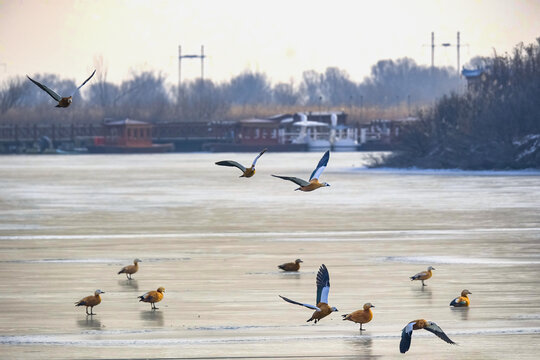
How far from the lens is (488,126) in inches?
2736

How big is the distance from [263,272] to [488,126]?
49.3 meters

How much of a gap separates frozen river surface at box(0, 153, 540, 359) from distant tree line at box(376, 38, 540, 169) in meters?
21.4

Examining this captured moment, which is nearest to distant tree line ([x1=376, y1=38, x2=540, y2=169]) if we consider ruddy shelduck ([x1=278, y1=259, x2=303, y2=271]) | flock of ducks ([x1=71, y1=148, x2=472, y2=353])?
ruddy shelduck ([x1=278, y1=259, x2=303, y2=271])

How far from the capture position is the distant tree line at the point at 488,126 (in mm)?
67875

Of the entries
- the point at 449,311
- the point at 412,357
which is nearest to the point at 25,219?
the point at 449,311

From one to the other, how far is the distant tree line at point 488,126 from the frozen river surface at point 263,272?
21.4 metres

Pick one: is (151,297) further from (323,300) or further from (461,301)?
(461,301)

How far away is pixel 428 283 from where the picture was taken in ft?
66.0

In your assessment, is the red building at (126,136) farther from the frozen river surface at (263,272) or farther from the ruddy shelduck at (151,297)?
the ruddy shelduck at (151,297)

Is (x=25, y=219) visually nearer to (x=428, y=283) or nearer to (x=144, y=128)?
(x=428, y=283)

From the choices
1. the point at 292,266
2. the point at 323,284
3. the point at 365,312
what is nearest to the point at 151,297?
the point at 323,284

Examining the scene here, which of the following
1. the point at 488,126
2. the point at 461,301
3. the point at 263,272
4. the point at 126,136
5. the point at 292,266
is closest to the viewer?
the point at 461,301

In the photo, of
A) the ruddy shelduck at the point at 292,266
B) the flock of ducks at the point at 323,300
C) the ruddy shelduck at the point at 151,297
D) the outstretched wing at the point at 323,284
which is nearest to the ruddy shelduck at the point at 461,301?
the flock of ducks at the point at 323,300

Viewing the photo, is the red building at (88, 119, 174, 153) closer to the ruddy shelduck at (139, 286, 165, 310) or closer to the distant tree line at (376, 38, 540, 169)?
the distant tree line at (376, 38, 540, 169)
